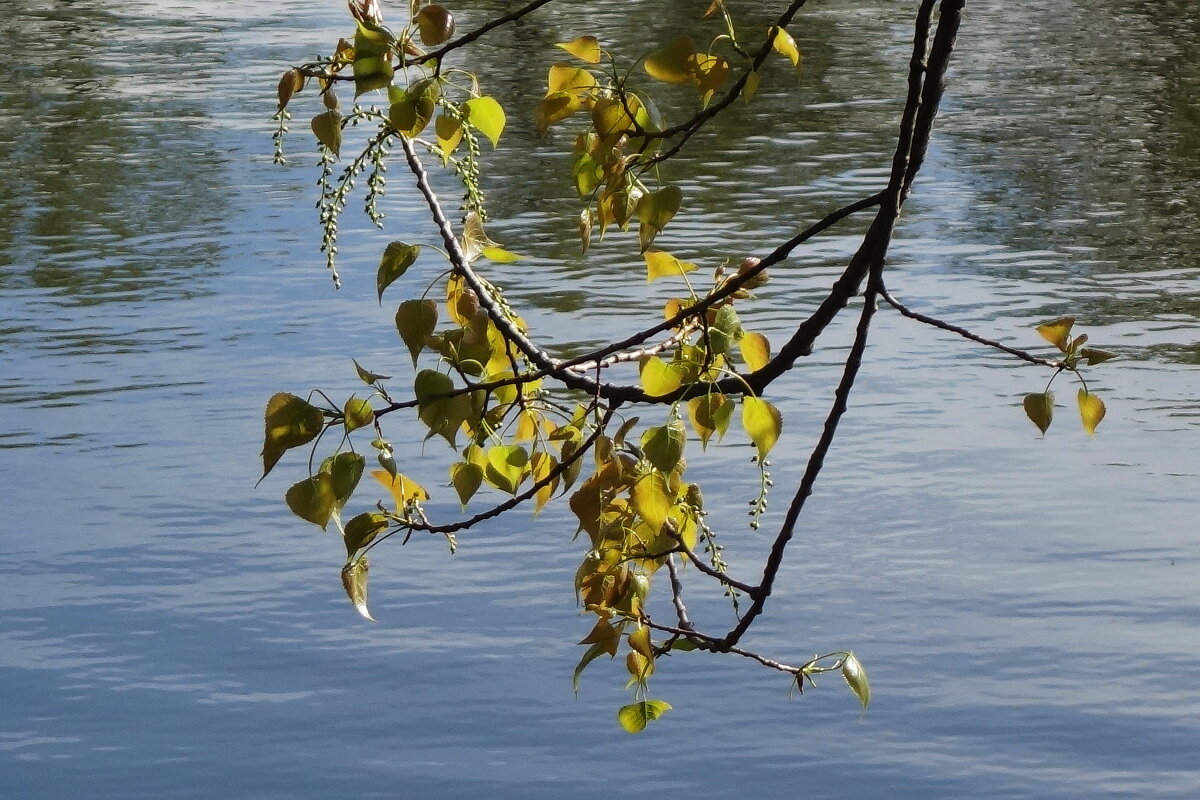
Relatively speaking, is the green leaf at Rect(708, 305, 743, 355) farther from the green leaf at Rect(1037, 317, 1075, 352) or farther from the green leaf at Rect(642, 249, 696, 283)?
the green leaf at Rect(1037, 317, 1075, 352)

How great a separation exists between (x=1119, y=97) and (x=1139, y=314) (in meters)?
4.71

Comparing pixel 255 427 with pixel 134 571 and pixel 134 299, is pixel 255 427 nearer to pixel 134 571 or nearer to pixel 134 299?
pixel 134 571

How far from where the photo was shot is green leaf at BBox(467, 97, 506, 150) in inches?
53.4

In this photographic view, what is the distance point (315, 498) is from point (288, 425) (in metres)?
0.07

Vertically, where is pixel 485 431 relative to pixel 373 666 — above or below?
above

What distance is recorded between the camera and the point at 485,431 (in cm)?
145

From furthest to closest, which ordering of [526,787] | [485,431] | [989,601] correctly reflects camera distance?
[989,601], [526,787], [485,431]

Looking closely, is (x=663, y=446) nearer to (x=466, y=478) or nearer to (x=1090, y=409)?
(x=466, y=478)

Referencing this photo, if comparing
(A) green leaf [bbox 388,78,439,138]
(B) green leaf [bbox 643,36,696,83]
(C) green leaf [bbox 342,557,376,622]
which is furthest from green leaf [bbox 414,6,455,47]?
(C) green leaf [bbox 342,557,376,622]

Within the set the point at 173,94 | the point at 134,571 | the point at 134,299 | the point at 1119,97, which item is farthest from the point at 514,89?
the point at 134,571

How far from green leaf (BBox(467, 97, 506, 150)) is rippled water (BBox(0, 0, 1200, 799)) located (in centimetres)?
258

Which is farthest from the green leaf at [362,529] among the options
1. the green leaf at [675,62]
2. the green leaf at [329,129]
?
the green leaf at [675,62]

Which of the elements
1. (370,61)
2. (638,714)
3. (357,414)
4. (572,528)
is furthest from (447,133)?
(572,528)

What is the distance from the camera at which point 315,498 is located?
1262 millimetres
